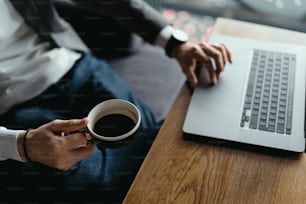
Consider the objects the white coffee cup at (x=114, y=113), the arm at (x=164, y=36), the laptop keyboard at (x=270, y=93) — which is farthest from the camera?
the arm at (x=164, y=36)

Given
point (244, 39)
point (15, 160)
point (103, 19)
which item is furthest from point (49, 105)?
point (244, 39)

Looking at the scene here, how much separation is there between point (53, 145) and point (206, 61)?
33 cm

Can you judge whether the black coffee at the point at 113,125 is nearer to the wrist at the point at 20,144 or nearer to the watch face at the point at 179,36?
the wrist at the point at 20,144

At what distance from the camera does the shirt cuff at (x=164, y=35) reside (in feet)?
2.73

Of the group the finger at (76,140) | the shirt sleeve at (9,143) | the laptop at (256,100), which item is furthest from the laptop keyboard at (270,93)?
the shirt sleeve at (9,143)

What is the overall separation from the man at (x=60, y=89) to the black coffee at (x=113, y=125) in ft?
0.14

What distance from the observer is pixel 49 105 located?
30.6 inches

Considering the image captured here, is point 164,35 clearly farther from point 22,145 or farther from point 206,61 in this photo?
point 22,145

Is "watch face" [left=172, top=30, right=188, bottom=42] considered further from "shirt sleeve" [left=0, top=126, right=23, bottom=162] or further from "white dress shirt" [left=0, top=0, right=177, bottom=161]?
"shirt sleeve" [left=0, top=126, right=23, bottom=162]

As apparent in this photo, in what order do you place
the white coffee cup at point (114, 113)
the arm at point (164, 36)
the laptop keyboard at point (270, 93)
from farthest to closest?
the arm at point (164, 36)
the laptop keyboard at point (270, 93)
the white coffee cup at point (114, 113)

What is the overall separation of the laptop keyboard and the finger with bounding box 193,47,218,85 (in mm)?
65

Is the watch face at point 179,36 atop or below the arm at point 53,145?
below

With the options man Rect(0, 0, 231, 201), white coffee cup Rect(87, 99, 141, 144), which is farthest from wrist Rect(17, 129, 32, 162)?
white coffee cup Rect(87, 99, 141, 144)

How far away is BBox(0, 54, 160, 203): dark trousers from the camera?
687 millimetres
